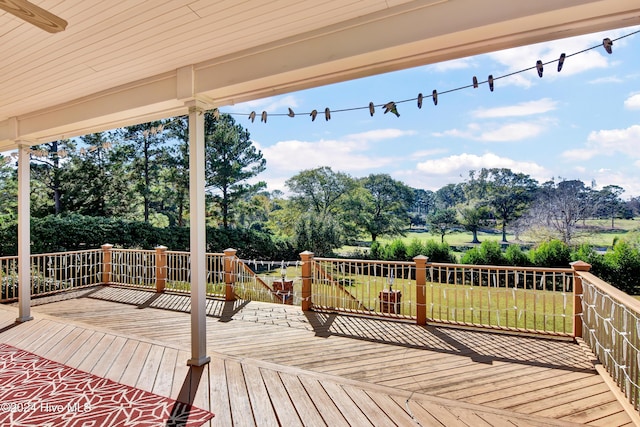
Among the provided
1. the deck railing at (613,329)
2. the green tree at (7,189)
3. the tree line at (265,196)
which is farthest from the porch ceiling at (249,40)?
the green tree at (7,189)

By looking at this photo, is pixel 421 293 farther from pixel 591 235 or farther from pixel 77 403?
pixel 591 235

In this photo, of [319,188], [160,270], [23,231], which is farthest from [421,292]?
[319,188]

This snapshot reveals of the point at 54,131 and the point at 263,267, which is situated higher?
the point at 54,131

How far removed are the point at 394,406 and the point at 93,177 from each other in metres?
14.2

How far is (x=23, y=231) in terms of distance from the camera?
4.48 m

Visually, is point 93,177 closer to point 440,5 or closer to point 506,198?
point 440,5

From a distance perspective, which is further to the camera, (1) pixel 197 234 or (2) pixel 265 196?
(2) pixel 265 196

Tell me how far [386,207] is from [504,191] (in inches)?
183

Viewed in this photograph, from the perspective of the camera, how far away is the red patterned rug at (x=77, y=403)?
2.28 meters

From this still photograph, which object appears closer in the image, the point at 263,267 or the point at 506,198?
the point at 506,198

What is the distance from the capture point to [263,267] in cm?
1430

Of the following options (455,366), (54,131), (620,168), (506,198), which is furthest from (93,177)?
(620,168)

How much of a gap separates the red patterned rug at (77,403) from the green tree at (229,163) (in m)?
11.7

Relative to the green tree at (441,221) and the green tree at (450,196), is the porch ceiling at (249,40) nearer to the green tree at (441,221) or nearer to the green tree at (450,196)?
the green tree at (441,221)
